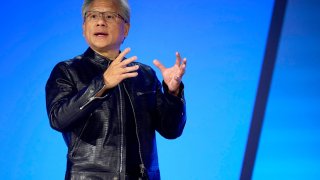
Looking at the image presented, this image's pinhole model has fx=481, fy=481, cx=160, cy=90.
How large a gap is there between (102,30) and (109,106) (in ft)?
0.68

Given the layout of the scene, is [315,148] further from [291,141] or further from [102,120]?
[102,120]

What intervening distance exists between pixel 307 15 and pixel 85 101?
5.21 ft

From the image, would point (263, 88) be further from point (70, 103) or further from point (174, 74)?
point (70, 103)

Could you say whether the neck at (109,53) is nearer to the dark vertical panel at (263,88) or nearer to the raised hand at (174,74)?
the raised hand at (174,74)

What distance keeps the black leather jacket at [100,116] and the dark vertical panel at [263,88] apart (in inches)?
38.5

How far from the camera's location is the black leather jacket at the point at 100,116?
3.45ft

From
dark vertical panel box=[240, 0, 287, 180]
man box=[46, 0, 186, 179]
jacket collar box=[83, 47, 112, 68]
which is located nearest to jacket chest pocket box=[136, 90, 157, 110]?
man box=[46, 0, 186, 179]

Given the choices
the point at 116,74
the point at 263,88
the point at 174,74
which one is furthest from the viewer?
the point at 263,88

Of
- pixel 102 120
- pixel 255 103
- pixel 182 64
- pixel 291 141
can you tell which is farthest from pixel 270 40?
pixel 102 120

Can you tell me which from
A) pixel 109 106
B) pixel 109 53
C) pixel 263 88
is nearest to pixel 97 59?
pixel 109 53

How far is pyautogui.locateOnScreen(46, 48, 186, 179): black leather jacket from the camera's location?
3.45 feet

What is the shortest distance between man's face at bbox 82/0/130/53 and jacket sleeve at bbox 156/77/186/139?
175 millimetres

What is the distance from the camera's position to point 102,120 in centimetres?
110

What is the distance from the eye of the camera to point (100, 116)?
1105mm
